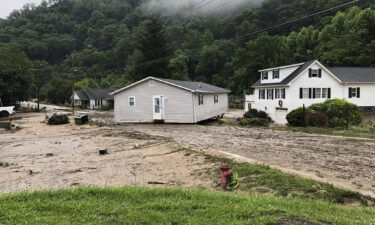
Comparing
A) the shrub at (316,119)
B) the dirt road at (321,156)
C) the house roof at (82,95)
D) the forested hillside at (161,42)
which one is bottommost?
the dirt road at (321,156)

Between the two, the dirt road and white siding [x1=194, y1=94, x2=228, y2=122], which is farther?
white siding [x1=194, y1=94, x2=228, y2=122]

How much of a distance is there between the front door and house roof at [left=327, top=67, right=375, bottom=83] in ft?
63.0

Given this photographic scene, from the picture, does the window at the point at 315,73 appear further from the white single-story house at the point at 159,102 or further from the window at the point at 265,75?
the white single-story house at the point at 159,102

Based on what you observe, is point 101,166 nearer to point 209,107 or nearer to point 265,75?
point 209,107

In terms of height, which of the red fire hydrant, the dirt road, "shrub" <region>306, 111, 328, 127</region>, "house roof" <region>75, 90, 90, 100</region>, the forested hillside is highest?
the forested hillside

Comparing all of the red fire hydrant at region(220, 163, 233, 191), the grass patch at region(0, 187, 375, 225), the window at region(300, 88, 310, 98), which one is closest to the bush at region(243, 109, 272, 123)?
the window at region(300, 88, 310, 98)

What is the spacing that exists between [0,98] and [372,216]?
5561cm

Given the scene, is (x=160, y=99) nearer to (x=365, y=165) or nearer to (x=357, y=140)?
(x=357, y=140)

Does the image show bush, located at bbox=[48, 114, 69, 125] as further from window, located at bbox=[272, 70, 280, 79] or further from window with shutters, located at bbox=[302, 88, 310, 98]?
window with shutters, located at bbox=[302, 88, 310, 98]

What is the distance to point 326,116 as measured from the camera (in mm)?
23969

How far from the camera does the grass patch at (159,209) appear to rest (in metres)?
4.52

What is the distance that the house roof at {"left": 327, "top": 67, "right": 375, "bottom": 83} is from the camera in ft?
107

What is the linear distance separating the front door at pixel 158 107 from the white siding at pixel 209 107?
10.1 feet

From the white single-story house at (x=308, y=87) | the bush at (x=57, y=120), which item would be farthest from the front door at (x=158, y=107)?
the white single-story house at (x=308, y=87)
